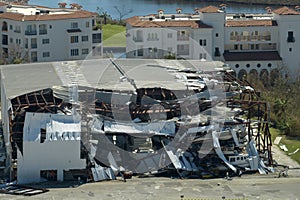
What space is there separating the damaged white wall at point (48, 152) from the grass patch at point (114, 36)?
18854 mm

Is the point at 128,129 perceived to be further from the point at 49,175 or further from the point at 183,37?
the point at 183,37

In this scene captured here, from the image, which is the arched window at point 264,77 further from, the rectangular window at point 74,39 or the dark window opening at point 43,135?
the dark window opening at point 43,135

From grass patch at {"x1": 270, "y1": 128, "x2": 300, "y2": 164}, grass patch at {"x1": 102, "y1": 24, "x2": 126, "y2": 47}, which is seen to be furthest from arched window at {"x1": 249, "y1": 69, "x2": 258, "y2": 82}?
grass patch at {"x1": 102, "y1": 24, "x2": 126, "y2": 47}

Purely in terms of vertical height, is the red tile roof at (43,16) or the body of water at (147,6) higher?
the red tile roof at (43,16)

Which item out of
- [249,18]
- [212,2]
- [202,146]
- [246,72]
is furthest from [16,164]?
[212,2]

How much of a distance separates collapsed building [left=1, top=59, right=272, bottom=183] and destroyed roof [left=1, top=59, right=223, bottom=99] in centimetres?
6

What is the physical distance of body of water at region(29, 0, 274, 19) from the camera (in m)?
61.6

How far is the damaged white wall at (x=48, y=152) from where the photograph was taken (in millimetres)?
20156

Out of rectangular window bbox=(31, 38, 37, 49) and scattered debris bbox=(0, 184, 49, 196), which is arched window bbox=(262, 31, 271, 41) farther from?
scattered debris bbox=(0, 184, 49, 196)

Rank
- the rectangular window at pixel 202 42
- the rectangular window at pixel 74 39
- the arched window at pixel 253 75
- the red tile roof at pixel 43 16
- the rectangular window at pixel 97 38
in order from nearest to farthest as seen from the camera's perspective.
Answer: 1. the arched window at pixel 253 75
2. the rectangular window at pixel 202 42
3. the red tile roof at pixel 43 16
4. the rectangular window at pixel 74 39
5. the rectangular window at pixel 97 38

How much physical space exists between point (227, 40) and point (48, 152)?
16788mm

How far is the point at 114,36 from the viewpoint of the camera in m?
42.8

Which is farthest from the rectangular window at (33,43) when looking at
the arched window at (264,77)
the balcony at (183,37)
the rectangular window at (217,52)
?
the arched window at (264,77)

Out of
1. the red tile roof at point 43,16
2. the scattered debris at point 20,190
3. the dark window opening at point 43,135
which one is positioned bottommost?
the scattered debris at point 20,190
